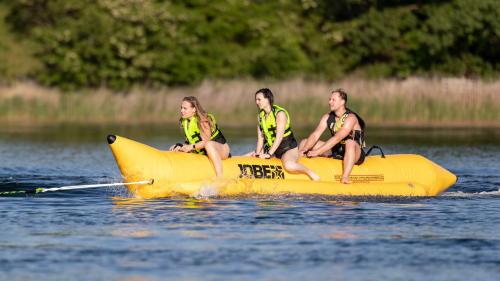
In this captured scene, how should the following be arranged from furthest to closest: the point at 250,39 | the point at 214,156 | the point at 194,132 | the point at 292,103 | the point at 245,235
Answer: the point at 250,39 → the point at 292,103 → the point at 194,132 → the point at 214,156 → the point at 245,235

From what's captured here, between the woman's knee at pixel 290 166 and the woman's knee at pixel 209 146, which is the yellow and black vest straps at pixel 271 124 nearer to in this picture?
the woman's knee at pixel 290 166

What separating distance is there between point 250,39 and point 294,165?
2697 centimetres

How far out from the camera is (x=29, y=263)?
569 centimetres

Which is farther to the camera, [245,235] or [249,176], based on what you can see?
[249,176]

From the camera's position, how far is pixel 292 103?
2447cm

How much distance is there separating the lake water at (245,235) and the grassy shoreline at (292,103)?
11.9 meters

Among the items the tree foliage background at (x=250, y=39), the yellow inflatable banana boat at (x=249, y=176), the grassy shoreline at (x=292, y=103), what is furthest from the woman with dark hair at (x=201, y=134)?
the tree foliage background at (x=250, y=39)

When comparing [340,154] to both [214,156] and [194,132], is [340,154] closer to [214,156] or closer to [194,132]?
[214,156]

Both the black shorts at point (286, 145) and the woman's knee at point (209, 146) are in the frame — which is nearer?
the woman's knee at point (209, 146)

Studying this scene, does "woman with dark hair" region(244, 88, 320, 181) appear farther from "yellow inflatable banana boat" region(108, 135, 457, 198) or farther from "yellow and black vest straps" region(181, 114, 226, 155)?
"yellow and black vest straps" region(181, 114, 226, 155)

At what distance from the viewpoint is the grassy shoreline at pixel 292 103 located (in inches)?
888

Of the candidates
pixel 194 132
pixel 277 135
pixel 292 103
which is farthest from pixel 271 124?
pixel 292 103

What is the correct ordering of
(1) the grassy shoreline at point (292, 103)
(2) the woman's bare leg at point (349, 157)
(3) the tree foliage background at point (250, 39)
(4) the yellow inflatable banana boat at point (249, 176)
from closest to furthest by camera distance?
(4) the yellow inflatable banana boat at point (249, 176) → (2) the woman's bare leg at point (349, 157) → (1) the grassy shoreline at point (292, 103) → (3) the tree foliage background at point (250, 39)

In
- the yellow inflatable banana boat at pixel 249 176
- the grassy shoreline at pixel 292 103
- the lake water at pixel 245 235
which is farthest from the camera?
the grassy shoreline at pixel 292 103
